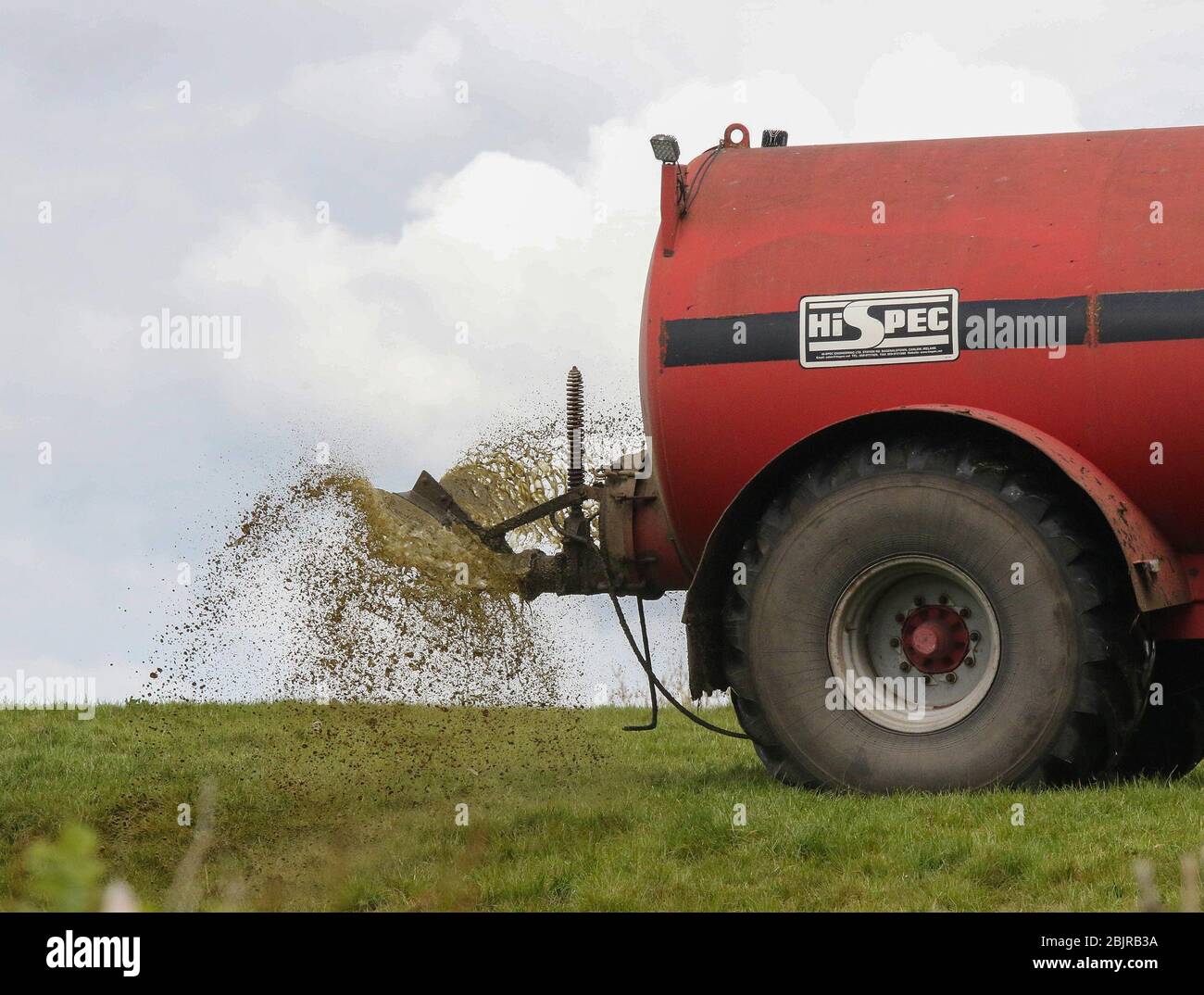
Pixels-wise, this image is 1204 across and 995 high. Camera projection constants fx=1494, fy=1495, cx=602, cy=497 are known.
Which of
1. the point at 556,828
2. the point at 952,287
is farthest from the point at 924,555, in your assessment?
the point at 556,828

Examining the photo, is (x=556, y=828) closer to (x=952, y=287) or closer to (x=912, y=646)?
(x=912, y=646)

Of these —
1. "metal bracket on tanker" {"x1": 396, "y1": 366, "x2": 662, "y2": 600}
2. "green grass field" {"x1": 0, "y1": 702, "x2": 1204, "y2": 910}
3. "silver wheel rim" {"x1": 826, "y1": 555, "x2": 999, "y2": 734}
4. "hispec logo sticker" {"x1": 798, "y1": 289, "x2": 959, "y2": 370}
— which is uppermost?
"hispec logo sticker" {"x1": 798, "y1": 289, "x2": 959, "y2": 370}

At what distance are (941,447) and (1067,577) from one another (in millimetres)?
918

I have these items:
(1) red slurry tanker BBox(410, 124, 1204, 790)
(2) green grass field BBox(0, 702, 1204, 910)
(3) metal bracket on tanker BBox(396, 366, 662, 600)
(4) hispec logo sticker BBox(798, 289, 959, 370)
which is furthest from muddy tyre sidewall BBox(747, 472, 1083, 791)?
(3) metal bracket on tanker BBox(396, 366, 662, 600)

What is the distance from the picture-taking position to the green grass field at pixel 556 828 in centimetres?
576

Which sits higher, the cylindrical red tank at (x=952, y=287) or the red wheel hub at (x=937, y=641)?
the cylindrical red tank at (x=952, y=287)

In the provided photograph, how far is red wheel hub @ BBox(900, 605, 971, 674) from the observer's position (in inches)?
290

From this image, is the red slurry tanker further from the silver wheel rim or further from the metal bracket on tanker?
the metal bracket on tanker

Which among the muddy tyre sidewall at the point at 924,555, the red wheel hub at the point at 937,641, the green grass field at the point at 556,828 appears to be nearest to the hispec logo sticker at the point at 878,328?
the muddy tyre sidewall at the point at 924,555

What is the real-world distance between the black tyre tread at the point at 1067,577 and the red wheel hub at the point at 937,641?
0.60 metres

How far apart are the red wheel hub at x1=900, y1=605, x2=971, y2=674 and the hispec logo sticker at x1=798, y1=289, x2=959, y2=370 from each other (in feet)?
4.23

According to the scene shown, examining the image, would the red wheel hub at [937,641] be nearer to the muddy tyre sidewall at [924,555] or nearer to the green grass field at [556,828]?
the muddy tyre sidewall at [924,555]

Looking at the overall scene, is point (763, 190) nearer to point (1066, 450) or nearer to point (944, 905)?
point (1066, 450)
